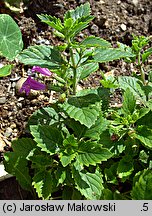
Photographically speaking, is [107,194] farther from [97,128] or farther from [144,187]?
[97,128]

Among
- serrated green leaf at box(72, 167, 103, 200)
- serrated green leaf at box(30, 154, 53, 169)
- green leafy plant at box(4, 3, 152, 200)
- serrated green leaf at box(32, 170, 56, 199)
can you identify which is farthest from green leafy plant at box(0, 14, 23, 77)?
serrated green leaf at box(72, 167, 103, 200)

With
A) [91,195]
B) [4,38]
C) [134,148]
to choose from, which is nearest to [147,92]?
[134,148]

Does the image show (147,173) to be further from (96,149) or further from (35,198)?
(35,198)

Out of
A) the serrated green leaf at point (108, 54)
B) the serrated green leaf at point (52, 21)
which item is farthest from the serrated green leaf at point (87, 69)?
the serrated green leaf at point (52, 21)

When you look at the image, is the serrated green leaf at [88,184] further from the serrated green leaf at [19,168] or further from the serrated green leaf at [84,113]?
the serrated green leaf at [19,168]

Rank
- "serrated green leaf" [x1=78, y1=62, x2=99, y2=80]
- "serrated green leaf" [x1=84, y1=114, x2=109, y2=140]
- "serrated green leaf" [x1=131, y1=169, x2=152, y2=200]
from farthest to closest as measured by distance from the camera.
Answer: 1. "serrated green leaf" [x1=78, y1=62, x2=99, y2=80]
2. "serrated green leaf" [x1=84, y1=114, x2=109, y2=140]
3. "serrated green leaf" [x1=131, y1=169, x2=152, y2=200]

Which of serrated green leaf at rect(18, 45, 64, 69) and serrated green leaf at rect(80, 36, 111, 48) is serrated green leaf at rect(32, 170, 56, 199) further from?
serrated green leaf at rect(80, 36, 111, 48)
